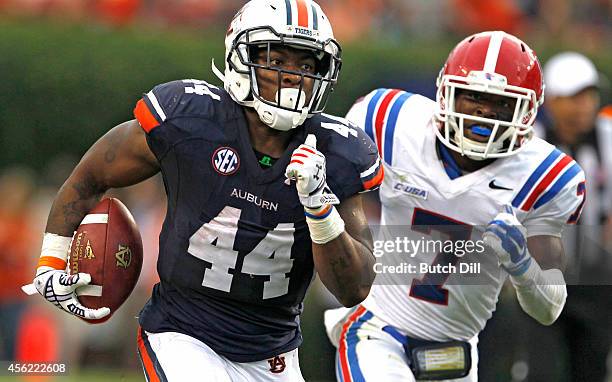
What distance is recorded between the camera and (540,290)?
4414 millimetres

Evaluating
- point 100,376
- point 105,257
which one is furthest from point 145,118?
point 100,376

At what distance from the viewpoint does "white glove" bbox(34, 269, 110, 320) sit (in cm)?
398

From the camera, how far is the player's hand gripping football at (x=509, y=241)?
4.24 metres

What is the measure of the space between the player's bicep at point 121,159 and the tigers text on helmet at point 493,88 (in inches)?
45.0

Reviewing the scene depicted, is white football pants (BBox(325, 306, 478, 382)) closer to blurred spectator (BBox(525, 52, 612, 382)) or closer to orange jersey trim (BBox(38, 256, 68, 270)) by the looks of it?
Result: orange jersey trim (BBox(38, 256, 68, 270))

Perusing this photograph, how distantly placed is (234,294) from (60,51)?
5146 millimetres

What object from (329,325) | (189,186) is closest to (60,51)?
(329,325)

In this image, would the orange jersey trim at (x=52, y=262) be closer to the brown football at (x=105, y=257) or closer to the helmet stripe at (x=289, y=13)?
the brown football at (x=105, y=257)

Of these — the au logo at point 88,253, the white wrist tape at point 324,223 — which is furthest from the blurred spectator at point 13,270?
the white wrist tape at point 324,223

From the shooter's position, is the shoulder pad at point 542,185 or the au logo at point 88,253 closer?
the au logo at point 88,253

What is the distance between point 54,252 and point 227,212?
26.8 inches

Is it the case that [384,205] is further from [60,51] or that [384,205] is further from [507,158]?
[60,51]

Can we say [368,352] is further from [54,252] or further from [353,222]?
[54,252]

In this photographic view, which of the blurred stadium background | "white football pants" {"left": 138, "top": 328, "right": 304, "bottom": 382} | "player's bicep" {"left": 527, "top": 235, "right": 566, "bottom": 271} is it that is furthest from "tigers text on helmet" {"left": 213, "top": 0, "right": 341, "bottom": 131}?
the blurred stadium background
